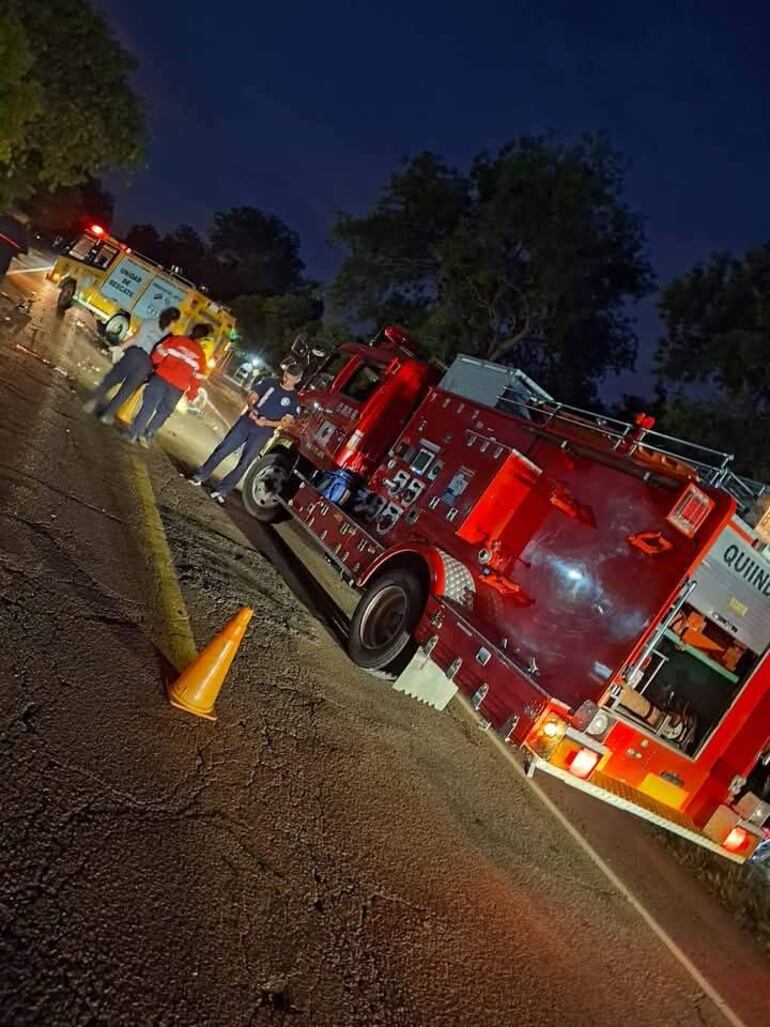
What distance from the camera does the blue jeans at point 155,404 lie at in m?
9.36

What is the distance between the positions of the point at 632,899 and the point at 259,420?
20.6 ft

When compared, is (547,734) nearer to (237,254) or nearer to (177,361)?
(177,361)

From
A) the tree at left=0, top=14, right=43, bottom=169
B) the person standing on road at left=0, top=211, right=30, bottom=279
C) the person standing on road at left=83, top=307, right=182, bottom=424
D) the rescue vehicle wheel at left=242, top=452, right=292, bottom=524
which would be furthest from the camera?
the tree at left=0, top=14, right=43, bottom=169

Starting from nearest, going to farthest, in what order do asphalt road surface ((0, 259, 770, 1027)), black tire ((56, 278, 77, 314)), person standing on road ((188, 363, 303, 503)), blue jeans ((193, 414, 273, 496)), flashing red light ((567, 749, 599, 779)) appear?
asphalt road surface ((0, 259, 770, 1027))
flashing red light ((567, 749, 599, 779))
blue jeans ((193, 414, 273, 496))
person standing on road ((188, 363, 303, 503))
black tire ((56, 278, 77, 314))

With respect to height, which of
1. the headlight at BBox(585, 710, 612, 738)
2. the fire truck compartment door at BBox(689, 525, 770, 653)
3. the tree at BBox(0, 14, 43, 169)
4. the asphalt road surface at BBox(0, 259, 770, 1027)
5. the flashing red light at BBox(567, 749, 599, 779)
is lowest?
the asphalt road surface at BBox(0, 259, 770, 1027)

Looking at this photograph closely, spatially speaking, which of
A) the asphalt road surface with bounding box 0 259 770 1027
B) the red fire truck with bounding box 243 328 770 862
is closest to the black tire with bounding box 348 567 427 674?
the red fire truck with bounding box 243 328 770 862

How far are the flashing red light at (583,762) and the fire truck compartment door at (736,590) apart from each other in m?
1.20

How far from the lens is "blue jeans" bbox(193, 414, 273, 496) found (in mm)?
9086

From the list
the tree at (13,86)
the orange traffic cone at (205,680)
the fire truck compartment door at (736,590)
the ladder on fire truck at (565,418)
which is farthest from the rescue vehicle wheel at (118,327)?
the fire truck compartment door at (736,590)

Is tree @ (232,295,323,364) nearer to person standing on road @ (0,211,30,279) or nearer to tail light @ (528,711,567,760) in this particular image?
person standing on road @ (0,211,30,279)

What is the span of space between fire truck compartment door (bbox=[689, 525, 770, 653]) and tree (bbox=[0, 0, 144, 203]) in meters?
27.2

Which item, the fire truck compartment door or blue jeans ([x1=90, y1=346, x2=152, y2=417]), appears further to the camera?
blue jeans ([x1=90, y1=346, x2=152, y2=417])

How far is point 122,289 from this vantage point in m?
18.6

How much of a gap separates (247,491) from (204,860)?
272 inches
